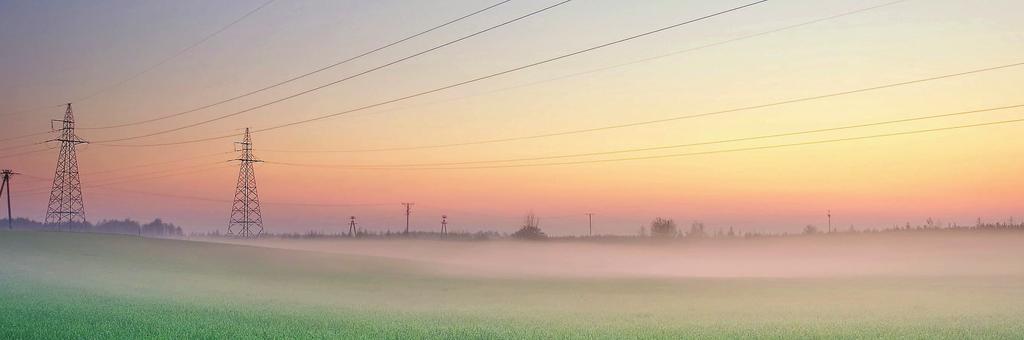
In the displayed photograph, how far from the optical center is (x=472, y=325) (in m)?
24.5

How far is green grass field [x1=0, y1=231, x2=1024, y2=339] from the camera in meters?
22.7

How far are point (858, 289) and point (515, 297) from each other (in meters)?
19.1

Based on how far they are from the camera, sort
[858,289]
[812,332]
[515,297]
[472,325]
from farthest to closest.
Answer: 1. [858,289]
2. [515,297]
3. [472,325]
4. [812,332]

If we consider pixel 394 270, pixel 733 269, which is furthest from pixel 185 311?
pixel 733 269

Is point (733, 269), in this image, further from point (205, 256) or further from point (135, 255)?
point (135, 255)

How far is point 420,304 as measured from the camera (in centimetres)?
3791

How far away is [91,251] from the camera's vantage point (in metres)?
69.3

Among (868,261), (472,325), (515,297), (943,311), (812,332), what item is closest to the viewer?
(812,332)

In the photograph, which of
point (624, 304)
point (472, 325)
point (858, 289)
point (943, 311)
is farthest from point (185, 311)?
point (858, 289)

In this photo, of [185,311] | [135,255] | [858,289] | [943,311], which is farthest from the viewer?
[135,255]

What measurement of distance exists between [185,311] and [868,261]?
6909cm

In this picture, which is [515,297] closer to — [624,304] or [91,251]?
[624,304]

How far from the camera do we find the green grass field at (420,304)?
74.5 ft

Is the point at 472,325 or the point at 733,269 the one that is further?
the point at 733,269
